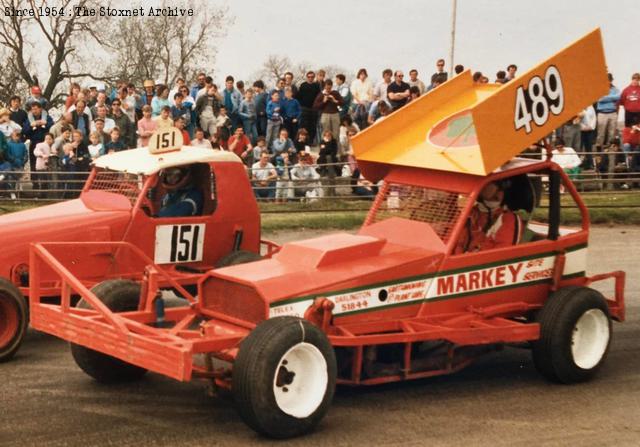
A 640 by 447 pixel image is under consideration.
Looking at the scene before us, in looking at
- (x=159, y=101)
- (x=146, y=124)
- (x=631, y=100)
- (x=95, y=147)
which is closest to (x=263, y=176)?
(x=146, y=124)

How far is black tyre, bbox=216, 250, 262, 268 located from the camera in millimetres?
10570

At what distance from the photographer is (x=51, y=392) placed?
8.38 metres

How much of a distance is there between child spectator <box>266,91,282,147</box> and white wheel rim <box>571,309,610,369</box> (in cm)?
1208

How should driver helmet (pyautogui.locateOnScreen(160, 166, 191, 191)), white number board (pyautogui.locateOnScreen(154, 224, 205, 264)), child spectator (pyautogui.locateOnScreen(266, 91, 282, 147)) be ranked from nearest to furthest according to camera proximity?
white number board (pyautogui.locateOnScreen(154, 224, 205, 264))
driver helmet (pyautogui.locateOnScreen(160, 166, 191, 191))
child spectator (pyautogui.locateOnScreen(266, 91, 282, 147))

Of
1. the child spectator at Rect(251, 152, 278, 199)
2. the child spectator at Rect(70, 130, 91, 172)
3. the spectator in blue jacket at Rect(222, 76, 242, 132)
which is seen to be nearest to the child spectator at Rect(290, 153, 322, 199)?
the child spectator at Rect(251, 152, 278, 199)

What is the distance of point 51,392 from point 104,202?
9.10 ft

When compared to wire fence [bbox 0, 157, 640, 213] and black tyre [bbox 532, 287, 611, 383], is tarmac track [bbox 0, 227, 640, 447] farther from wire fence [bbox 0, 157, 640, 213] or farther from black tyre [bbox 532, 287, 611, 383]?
wire fence [bbox 0, 157, 640, 213]

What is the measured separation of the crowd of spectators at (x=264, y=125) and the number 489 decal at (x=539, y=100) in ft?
29.4

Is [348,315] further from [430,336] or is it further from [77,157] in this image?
[77,157]

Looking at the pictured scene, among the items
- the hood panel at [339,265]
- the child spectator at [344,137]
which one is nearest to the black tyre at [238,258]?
the hood panel at [339,265]

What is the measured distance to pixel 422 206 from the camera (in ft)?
28.9

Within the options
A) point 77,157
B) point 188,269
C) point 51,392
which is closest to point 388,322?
point 51,392

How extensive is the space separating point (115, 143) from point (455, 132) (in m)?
10.3

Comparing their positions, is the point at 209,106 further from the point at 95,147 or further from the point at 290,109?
the point at 95,147
